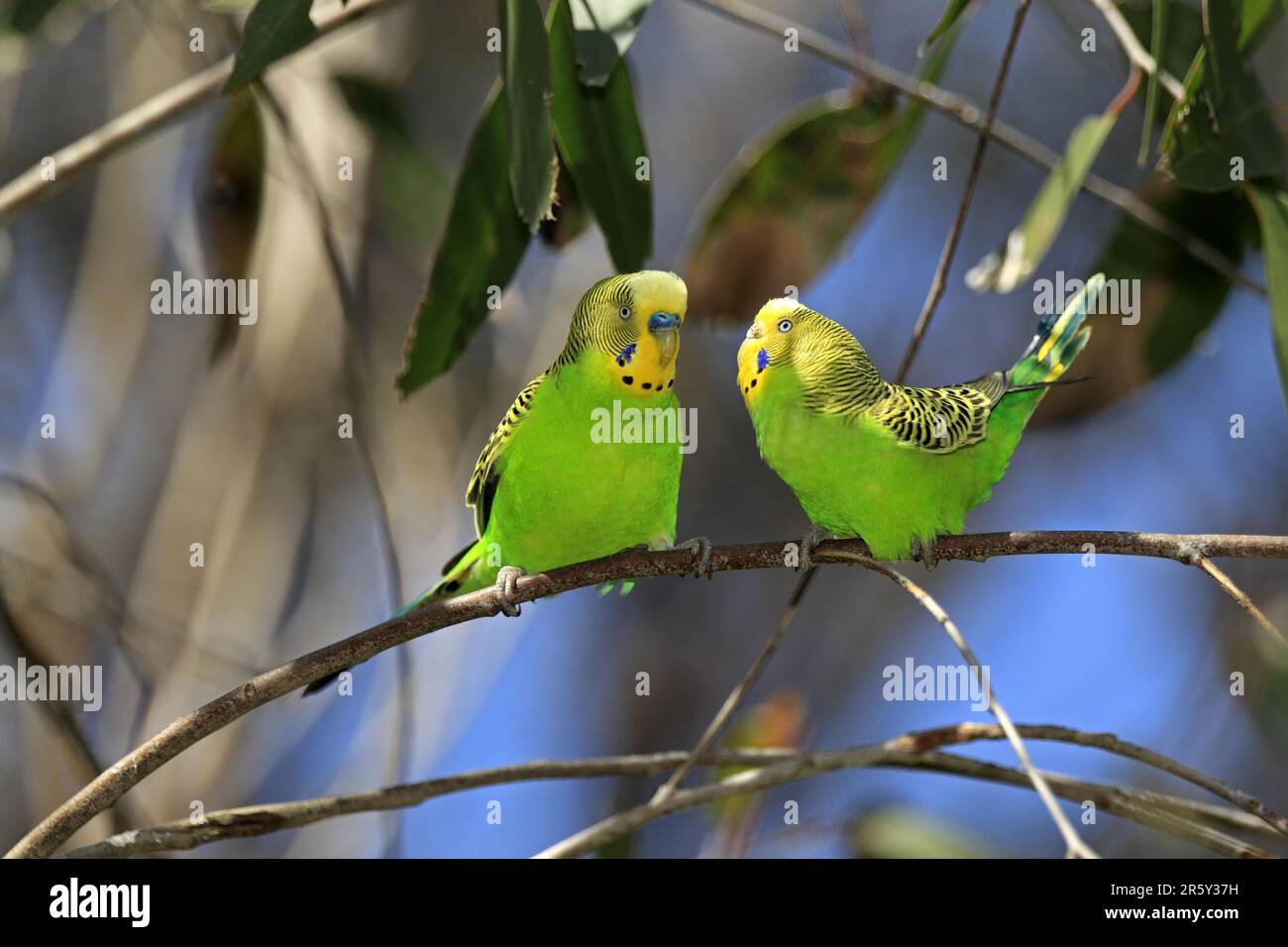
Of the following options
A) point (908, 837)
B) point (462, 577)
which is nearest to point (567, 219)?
point (462, 577)

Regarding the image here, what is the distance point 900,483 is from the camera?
109 inches

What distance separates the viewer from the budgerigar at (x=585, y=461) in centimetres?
260

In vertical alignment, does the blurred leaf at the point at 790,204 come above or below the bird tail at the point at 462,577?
above

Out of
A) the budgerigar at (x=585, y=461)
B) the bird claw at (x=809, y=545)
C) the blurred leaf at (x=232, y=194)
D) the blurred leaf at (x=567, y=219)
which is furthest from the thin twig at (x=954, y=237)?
the blurred leaf at (x=232, y=194)

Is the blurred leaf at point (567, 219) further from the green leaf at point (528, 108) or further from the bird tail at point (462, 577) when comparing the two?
the green leaf at point (528, 108)

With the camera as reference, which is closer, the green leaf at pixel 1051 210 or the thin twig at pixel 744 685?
the thin twig at pixel 744 685

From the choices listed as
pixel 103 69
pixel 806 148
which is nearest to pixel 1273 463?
pixel 806 148

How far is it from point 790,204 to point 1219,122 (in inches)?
50.0

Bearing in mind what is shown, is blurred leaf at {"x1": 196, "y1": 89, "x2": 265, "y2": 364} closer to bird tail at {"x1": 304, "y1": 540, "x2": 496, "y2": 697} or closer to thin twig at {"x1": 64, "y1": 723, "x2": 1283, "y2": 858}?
bird tail at {"x1": 304, "y1": 540, "x2": 496, "y2": 697}

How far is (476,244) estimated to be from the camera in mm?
2920

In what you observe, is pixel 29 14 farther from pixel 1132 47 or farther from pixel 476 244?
pixel 1132 47

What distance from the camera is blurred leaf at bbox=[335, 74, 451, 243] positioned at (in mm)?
4840
